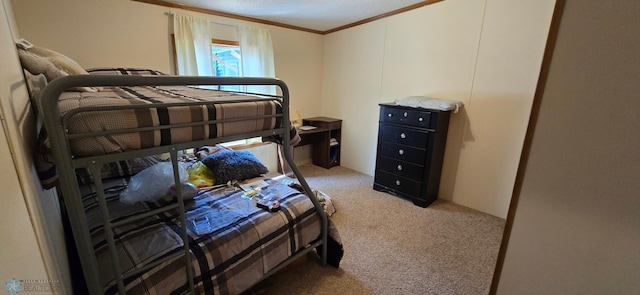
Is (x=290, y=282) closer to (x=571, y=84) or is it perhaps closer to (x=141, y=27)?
(x=571, y=84)

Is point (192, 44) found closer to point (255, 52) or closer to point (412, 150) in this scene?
point (255, 52)

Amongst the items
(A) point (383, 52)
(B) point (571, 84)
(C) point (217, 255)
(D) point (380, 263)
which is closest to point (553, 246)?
(B) point (571, 84)

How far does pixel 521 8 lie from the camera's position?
2.10m

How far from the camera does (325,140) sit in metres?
3.89

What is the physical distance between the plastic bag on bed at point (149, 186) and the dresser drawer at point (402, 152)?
2172 millimetres

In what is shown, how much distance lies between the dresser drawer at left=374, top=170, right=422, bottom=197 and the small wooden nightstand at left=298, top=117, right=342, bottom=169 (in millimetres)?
1082

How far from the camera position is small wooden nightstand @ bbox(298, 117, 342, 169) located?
382cm

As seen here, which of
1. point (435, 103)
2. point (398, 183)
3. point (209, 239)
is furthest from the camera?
point (398, 183)

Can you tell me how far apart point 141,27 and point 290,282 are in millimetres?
2834

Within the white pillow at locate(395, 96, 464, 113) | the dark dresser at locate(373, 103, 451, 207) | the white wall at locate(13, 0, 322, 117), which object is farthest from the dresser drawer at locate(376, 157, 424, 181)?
the white wall at locate(13, 0, 322, 117)

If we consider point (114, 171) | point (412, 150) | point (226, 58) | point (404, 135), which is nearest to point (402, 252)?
point (412, 150)

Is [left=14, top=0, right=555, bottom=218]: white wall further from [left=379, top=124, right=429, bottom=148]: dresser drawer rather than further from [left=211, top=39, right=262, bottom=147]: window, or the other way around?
[left=379, top=124, right=429, bottom=148]: dresser drawer

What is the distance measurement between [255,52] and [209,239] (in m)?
2.67

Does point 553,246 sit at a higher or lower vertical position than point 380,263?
higher
